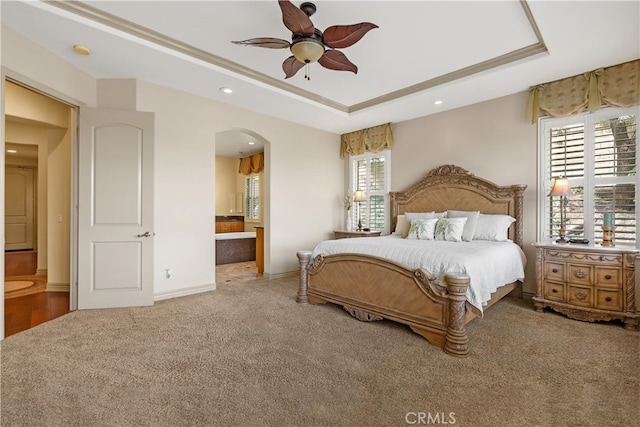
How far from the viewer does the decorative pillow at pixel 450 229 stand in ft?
12.3

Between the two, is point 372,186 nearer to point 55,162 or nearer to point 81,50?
point 81,50

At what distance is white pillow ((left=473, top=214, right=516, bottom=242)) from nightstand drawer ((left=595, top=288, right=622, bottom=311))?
1036mm

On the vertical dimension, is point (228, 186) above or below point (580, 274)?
above

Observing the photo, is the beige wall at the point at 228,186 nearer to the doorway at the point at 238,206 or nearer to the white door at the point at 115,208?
the doorway at the point at 238,206

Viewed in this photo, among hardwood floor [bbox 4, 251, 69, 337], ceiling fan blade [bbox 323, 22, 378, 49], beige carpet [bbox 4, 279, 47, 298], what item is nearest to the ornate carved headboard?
ceiling fan blade [bbox 323, 22, 378, 49]

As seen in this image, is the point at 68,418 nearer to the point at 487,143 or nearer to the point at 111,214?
the point at 111,214

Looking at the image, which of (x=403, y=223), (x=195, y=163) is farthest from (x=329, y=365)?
(x=195, y=163)

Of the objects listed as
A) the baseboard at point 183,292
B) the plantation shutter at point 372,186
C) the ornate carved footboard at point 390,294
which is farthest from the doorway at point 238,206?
the ornate carved footboard at point 390,294

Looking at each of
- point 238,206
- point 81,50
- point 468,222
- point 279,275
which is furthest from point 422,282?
point 238,206

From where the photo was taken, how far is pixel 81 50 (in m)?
3.01

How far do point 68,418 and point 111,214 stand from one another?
2426 mm

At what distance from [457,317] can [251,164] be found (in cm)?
729

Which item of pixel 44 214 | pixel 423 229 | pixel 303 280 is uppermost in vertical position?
pixel 44 214

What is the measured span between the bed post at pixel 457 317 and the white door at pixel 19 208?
1101cm
